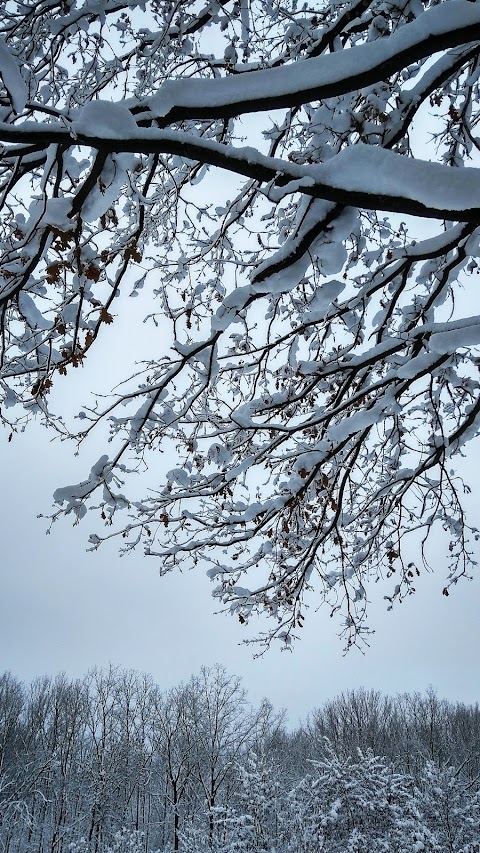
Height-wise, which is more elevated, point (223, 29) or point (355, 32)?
point (223, 29)

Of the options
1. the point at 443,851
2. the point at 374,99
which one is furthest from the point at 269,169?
the point at 443,851

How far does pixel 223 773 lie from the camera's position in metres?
22.8

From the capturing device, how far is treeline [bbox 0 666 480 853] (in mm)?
14727

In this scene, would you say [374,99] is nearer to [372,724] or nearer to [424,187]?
[424,187]

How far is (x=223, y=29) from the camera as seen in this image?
11.5 ft

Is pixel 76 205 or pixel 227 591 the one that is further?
pixel 227 591

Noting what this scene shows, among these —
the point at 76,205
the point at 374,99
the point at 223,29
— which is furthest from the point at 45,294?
the point at 223,29

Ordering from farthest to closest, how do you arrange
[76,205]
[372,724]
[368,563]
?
[372,724] → [368,563] → [76,205]

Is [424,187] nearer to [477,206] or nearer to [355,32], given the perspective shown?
[477,206]

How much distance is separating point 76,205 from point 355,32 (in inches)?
105

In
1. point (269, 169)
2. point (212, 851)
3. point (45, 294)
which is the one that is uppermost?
point (45, 294)

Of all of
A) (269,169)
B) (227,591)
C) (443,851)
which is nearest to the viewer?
(269,169)

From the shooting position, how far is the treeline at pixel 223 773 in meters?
14.7

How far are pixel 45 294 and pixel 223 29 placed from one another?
7.59 ft
